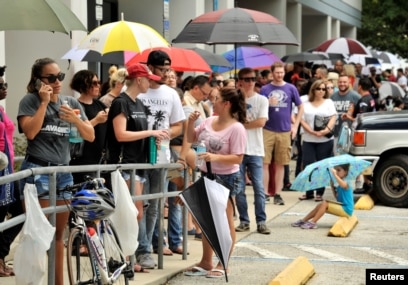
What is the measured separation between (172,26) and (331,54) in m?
8.64

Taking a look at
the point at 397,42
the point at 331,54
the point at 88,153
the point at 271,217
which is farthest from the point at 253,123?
the point at 397,42

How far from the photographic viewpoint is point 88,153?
10445 millimetres

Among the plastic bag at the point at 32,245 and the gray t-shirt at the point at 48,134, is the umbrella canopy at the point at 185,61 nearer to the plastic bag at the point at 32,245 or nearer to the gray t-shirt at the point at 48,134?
the gray t-shirt at the point at 48,134

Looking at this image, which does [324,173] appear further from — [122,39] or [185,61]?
[122,39]

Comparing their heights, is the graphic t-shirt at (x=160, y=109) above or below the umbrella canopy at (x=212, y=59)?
below

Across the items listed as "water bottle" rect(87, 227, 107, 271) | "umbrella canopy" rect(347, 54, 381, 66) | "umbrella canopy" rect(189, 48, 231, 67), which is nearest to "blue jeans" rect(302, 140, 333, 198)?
"umbrella canopy" rect(189, 48, 231, 67)

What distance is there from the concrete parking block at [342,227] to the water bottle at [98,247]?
17.7 ft

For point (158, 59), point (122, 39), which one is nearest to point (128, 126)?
point (158, 59)

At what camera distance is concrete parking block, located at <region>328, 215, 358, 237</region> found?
41.5ft

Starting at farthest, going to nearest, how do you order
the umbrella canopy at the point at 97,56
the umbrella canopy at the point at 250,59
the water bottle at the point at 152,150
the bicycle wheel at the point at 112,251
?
the umbrella canopy at the point at 250,59
the umbrella canopy at the point at 97,56
the water bottle at the point at 152,150
the bicycle wheel at the point at 112,251

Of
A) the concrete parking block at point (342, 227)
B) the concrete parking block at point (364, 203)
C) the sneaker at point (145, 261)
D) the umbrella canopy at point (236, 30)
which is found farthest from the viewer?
the concrete parking block at point (364, 203)

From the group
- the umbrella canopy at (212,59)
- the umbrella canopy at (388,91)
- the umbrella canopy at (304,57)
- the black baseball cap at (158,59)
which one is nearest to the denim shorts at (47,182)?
the black baseball cap at (158,59)

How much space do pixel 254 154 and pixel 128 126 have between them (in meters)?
3.76

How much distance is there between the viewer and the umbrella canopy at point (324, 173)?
1334 cm
